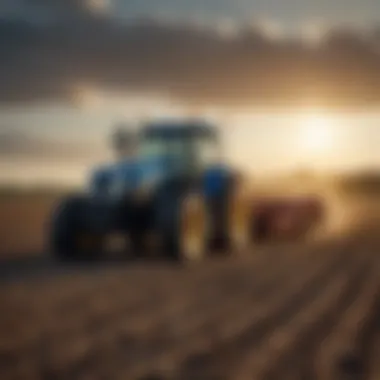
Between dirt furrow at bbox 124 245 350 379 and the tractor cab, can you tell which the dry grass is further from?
dirt furrow at bbox 124 245 350 379

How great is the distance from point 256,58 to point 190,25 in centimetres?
20

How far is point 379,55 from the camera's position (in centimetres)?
283

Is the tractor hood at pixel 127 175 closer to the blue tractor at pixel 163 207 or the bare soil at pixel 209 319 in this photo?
the blue tractor at pixel 163 207

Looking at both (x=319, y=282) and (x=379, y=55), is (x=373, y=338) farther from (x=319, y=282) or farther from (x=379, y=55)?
(x=379, y=55)

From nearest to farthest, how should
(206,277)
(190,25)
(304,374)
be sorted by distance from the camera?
(304,374) < (190,25) < (206,277)

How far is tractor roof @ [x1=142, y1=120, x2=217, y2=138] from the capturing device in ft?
9.44

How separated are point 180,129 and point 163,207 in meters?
0.35

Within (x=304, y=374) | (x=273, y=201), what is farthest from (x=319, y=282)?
(x=304, y=374)

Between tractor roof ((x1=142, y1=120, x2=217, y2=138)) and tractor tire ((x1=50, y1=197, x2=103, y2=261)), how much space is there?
11.8 inches

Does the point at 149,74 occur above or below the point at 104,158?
above

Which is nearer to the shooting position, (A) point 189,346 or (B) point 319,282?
(A) point 189,346

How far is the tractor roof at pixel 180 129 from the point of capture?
2.88 metres

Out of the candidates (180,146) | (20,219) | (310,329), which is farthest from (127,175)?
(310,329)

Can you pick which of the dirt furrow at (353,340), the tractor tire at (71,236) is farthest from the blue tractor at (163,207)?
the dirt furrow at (353,340)
